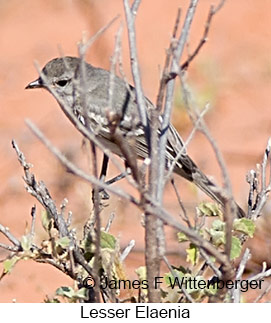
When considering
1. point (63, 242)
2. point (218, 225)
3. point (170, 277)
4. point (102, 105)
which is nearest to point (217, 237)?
point (218, 225)

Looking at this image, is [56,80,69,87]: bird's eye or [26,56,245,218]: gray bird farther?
[56,80,69,87]: bird's eye

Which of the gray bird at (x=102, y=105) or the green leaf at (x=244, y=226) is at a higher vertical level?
the gray bird at (x=102, y=105)

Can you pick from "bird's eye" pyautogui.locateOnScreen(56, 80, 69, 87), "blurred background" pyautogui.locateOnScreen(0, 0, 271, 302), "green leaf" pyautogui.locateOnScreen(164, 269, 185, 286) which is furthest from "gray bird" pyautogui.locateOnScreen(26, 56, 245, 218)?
"green leaf" pyautogui.locateOnScreen(164, 269, 185, 286)

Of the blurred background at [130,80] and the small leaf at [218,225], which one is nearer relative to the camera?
the small leaf at [218,225]

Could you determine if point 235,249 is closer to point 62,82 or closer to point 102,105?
point 102,105

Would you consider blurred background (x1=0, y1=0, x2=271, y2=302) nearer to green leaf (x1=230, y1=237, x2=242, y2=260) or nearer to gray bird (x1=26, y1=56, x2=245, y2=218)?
gray bird (x1=26, y1=56, x2=245, y2=218)

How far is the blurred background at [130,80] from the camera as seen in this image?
23.8 ft

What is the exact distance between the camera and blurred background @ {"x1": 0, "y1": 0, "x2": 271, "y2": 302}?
286 inches

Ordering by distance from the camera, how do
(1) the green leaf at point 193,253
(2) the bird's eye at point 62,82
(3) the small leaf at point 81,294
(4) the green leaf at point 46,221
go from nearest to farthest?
(3) the small leaf at point 81,294
(1) the green leaf at point 193,253
(4) the green leaf at point 46,221
(2) the bird's eye at point 62,82

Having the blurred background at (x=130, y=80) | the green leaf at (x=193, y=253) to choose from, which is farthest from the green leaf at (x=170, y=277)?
the blurred background at (x=130, y=80)

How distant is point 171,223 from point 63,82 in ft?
11.7

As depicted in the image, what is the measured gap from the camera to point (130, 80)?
909 centimetres

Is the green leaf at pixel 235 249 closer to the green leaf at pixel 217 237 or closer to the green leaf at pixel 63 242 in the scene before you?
the green leaf at pixel 217 237

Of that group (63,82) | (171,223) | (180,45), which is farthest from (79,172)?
(63,82)
